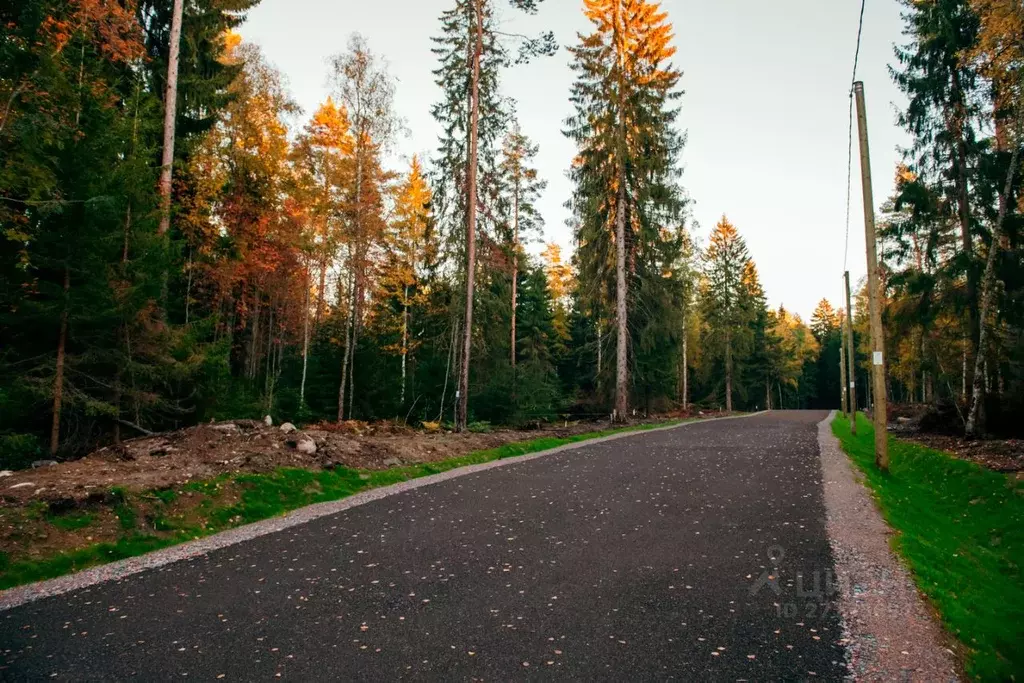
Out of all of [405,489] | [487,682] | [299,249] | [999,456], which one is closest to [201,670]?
[487,682]

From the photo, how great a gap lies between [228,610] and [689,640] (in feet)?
12.9

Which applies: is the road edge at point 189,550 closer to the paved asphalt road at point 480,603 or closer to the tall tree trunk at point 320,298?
the paved asphalt road at point 480,603

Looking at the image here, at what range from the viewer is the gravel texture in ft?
11.7

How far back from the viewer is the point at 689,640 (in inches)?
156

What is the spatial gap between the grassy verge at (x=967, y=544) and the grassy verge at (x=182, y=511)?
8.36 metres

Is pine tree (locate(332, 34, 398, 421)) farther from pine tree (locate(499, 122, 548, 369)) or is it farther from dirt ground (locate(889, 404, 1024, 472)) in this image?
dirt ground (locate(889, 404, 1024, 472))

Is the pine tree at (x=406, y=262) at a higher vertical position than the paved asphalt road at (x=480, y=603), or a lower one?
higher

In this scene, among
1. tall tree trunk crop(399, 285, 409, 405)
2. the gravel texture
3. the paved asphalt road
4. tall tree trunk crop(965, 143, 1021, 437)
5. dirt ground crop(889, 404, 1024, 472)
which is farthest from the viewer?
tall tree trunk crop(399, 285, 409, 405)

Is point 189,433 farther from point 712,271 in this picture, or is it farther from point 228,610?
point 712,271

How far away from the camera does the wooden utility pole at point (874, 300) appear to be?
11.5 meters

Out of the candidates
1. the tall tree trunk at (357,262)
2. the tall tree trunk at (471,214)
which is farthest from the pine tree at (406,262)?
the tall tree trunk at (471,214)

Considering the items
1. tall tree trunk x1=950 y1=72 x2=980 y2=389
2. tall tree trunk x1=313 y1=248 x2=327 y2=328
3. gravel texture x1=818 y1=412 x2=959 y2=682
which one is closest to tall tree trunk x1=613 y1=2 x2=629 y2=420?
tall tree trunk x1=950 y1=72 x2=980 y2=389

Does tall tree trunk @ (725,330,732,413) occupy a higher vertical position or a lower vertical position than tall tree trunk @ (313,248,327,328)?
lower

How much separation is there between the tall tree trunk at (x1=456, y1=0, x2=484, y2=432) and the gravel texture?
1163 cm
